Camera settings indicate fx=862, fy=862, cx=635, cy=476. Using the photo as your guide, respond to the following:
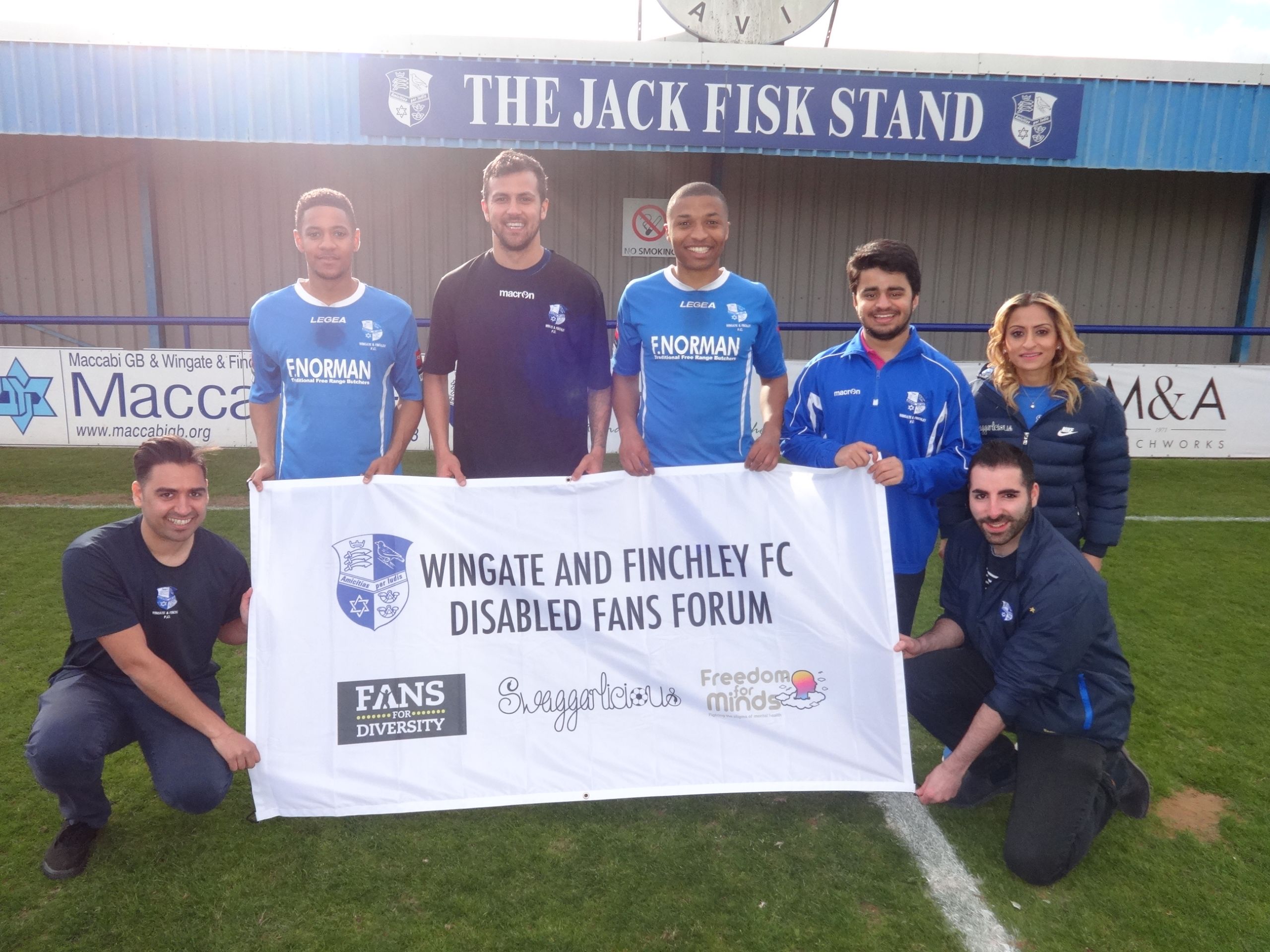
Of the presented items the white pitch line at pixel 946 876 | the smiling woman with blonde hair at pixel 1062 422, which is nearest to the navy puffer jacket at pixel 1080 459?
the smiling woman with blonde hair at pixel 1062 422

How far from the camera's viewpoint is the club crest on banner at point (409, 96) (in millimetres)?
10039

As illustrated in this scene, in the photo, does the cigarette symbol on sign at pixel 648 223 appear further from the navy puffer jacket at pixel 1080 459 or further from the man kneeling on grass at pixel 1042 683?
the man kneeling on grass at pixel 1042 683

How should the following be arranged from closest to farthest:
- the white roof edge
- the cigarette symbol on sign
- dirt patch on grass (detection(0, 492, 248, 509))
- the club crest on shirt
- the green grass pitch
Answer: the green grass pitch < the club crest on shirt < dirt patch on grass (detection(0, 492, 248, 509)) < the white roof edge < the cigarette symbol on sign

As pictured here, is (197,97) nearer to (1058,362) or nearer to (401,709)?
(401,709)

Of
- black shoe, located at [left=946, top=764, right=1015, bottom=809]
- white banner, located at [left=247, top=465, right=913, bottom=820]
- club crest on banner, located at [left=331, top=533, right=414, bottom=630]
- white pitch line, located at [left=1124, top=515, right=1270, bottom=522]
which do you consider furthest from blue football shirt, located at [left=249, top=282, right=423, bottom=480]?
white pitch line, located at [left=1124, top=515, right=1270, bottom=522]

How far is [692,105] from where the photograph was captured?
10133mm

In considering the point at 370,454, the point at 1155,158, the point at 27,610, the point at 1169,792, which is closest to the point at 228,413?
the point at 27,610

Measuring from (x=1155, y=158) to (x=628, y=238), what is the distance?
22.9 feet

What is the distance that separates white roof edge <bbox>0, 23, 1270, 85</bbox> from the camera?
9992 millimetres

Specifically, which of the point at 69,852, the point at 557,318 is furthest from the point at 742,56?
the point at 69,852

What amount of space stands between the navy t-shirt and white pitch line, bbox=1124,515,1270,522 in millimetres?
6956

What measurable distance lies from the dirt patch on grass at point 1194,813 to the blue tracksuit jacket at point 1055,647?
52cm

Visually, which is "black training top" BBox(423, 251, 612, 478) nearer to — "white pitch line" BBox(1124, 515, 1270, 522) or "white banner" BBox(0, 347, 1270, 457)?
"white banner" BBox(0, 347, 1270, 457)

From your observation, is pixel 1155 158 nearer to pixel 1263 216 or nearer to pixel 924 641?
pixel 1263 216
